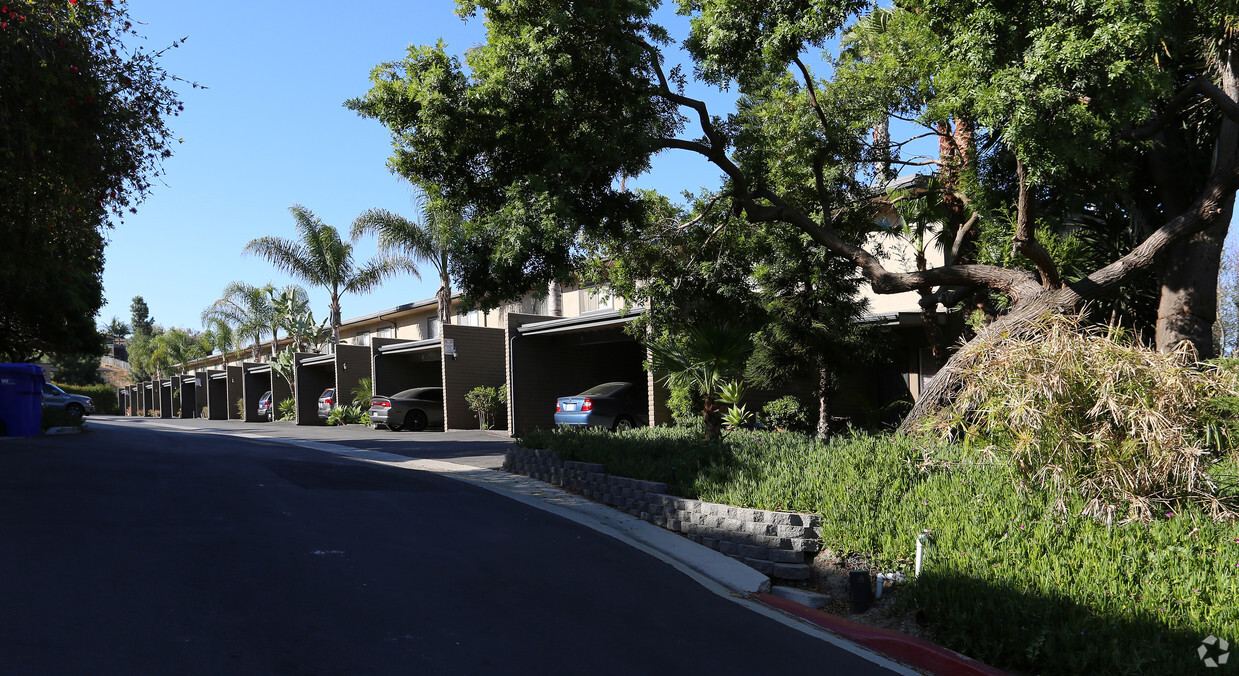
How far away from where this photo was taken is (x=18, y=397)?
1792 cm

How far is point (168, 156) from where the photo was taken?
1122 centimetres

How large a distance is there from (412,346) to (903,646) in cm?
Answer: 2467

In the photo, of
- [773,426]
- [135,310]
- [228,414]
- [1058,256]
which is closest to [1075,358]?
[1058,256]

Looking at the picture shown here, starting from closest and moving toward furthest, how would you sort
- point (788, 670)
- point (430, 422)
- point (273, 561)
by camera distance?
point (788, 670), point (273, 561), point (430, 422)

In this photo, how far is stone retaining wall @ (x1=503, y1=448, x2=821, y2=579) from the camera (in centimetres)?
738

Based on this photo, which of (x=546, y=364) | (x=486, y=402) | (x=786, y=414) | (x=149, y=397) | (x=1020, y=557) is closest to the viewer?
(x=1020, y=557)

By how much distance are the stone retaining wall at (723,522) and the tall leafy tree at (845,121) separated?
3.07 meters

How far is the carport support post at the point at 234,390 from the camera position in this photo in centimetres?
4575

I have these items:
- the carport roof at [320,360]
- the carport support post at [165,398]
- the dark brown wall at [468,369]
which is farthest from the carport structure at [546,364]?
the carport support post at [165,398]

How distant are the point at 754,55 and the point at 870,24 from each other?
439 centimetres

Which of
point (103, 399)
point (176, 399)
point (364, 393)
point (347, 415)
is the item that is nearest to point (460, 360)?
point (364, 393)

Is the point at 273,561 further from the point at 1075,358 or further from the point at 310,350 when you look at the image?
the point at 310,350

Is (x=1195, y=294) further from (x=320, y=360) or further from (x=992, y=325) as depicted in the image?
(x=320, y=360)

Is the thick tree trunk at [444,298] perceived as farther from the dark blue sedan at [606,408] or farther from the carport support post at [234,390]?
the carport support post at [234,390]
